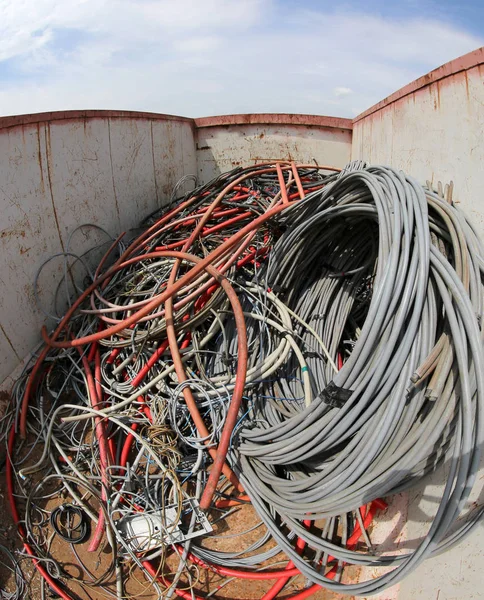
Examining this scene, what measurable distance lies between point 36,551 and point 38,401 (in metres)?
0.74

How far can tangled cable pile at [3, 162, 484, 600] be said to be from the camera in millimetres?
1151

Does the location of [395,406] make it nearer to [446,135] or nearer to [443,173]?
[443,173]

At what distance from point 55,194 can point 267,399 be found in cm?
181

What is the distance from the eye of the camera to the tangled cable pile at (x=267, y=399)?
3.78ft

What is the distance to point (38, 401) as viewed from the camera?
2.14 metres

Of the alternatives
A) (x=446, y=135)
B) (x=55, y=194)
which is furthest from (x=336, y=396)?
(x=55, y=194)

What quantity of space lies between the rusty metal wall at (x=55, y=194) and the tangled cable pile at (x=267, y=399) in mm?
176

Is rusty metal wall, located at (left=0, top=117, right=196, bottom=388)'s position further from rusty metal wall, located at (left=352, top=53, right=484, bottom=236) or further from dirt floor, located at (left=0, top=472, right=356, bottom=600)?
rusty metal wall, located at (left=352, top=53, right=484, bottom=236)

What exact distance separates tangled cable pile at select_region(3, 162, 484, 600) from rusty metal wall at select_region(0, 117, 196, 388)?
18cm

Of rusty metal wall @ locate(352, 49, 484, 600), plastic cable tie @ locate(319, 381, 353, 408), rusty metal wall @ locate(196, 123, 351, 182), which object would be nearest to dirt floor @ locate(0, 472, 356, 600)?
rusty metal wall @ locate(352, 49, 484, 600)

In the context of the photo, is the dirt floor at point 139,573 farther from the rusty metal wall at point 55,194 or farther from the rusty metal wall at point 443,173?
the rusty metal wall at point 55,194

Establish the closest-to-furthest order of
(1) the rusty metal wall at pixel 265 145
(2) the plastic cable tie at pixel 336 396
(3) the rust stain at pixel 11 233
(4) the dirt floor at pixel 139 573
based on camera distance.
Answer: (2) the plastic cable tie at pixel 336 396 < (4) the dirt floor at pixel 139 573 < (3) the rust stain at pixel 11 233 < (1) the rusty metal wall at pixel 265 145

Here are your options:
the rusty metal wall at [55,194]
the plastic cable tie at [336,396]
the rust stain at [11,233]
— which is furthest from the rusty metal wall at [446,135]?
the rust stain at [11,233]

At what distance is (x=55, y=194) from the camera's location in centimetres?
242
